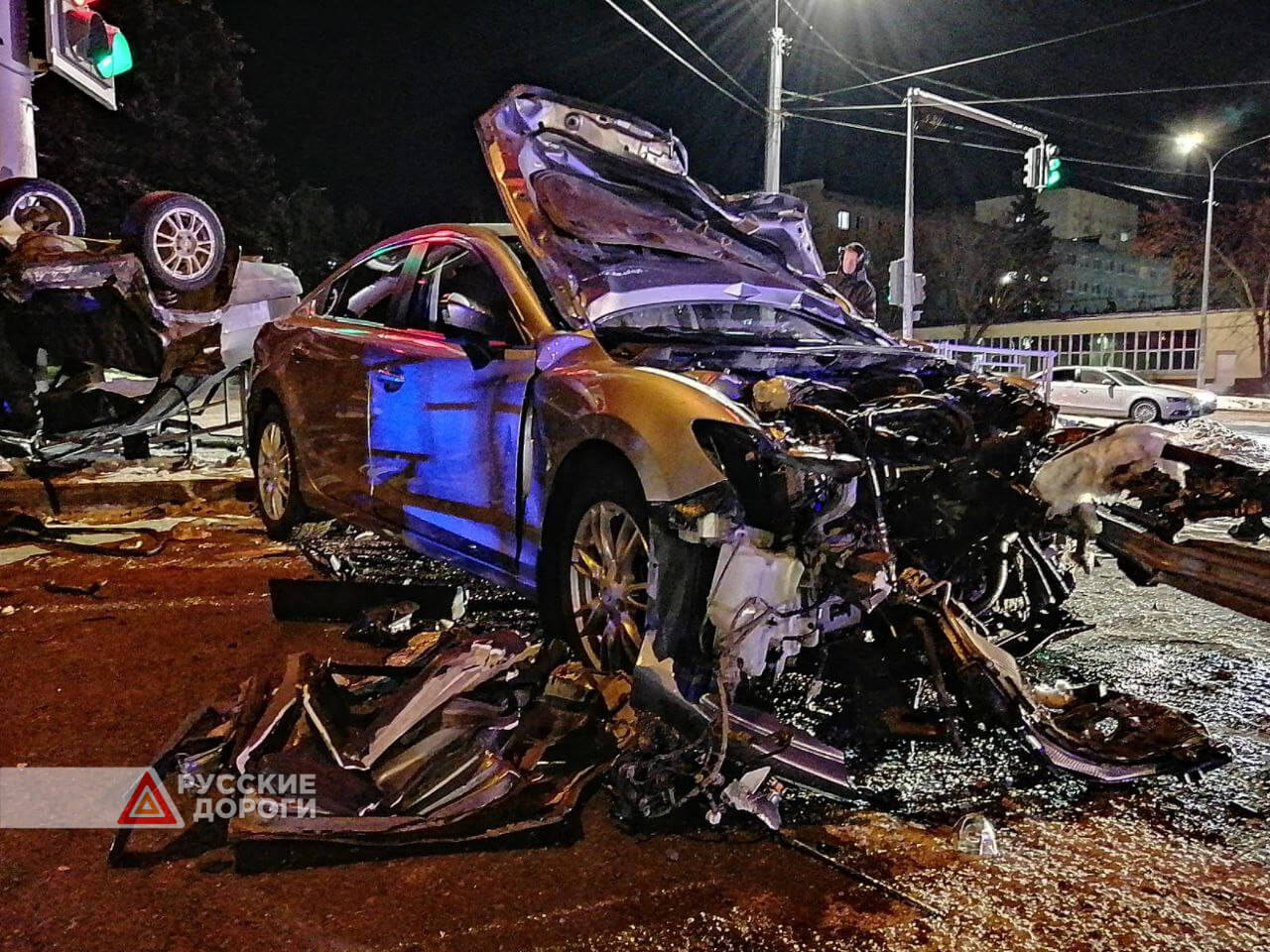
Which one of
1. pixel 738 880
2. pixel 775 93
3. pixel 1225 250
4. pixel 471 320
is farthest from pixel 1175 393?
pixel 738 880

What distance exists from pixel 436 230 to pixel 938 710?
3.15 metres

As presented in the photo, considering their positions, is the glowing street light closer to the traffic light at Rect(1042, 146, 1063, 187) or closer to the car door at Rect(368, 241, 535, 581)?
the traffic light at Rect(1042, 146, 1063, 187)

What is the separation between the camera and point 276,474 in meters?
6.19

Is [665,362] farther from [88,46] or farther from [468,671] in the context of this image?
[88,46]

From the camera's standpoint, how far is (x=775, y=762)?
9.23 feet

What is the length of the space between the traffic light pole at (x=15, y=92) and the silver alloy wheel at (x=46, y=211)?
3.15m

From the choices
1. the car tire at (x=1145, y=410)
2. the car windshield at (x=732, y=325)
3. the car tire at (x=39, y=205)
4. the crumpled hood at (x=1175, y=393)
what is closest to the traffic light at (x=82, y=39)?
the car tire at (x=39, y=205)

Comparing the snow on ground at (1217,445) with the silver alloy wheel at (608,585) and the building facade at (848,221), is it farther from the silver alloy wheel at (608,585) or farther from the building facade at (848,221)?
the building facade at (848,221)

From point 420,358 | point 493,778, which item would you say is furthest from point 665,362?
point 493,778

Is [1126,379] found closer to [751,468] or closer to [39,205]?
[39,205]

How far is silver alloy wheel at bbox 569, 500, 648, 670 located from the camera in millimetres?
3387

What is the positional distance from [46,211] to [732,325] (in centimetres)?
688

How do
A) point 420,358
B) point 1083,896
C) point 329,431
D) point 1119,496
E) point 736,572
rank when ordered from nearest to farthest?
point 1083,896 → point 736,572 → point 1119,496 → point 420,358 → point 329,431

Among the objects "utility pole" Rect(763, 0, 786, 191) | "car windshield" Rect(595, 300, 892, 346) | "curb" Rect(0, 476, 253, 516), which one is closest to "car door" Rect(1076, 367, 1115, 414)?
"utility pole" Rect(763, 0, 786, 191)
